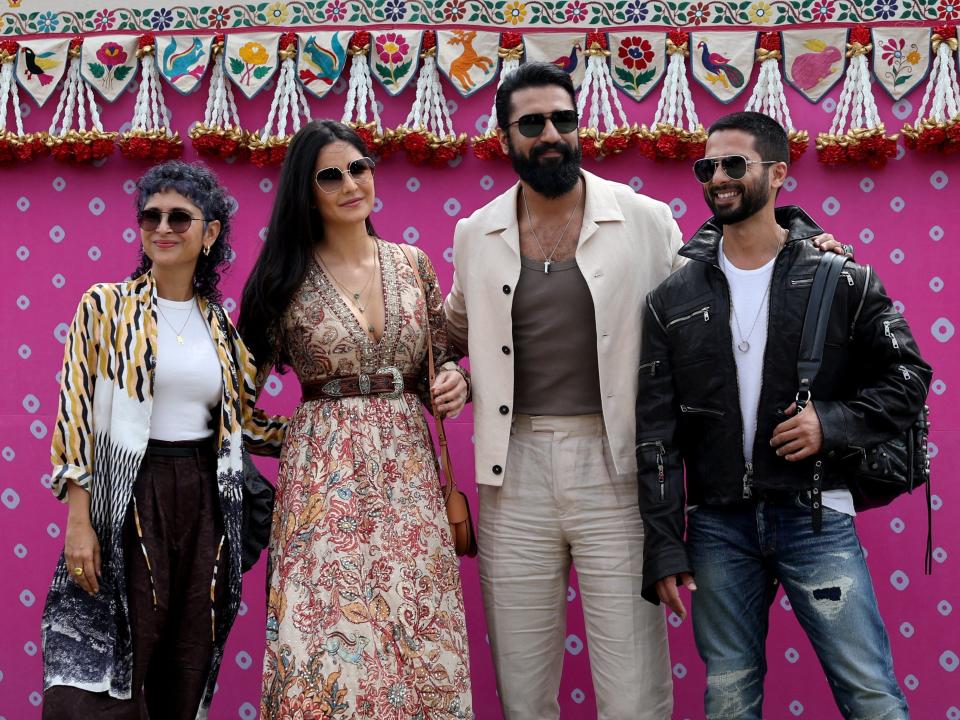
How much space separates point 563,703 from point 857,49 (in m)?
2.54

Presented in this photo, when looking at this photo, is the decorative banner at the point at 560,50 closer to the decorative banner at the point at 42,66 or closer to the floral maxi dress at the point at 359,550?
the floral maxi dress at the point at 359,550

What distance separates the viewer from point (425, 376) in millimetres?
3529

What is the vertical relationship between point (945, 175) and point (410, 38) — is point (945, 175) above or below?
below

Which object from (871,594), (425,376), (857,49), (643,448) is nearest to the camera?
(871,594)

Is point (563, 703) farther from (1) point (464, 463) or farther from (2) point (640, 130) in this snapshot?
(2) point (640, 130)

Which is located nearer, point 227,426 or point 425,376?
point 227,426

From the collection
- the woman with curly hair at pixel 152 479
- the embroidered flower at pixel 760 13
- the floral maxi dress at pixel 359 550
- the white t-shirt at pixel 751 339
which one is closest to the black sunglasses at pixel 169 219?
the woman with curly hair at pixel 152 479

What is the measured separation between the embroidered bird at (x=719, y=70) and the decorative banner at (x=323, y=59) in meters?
1.27

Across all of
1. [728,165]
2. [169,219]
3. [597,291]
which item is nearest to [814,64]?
[728,165]

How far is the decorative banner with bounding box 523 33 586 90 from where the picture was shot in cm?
407

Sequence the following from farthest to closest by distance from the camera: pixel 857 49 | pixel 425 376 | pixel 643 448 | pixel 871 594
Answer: pixel 857 49
pixel 425 376
pixel 643 448
pixel 871 594

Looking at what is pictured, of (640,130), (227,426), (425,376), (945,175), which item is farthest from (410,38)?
(945,175)

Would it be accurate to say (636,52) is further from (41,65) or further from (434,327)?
(41,65)

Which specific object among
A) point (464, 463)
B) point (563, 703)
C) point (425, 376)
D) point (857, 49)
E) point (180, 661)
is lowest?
point (563, 703)
